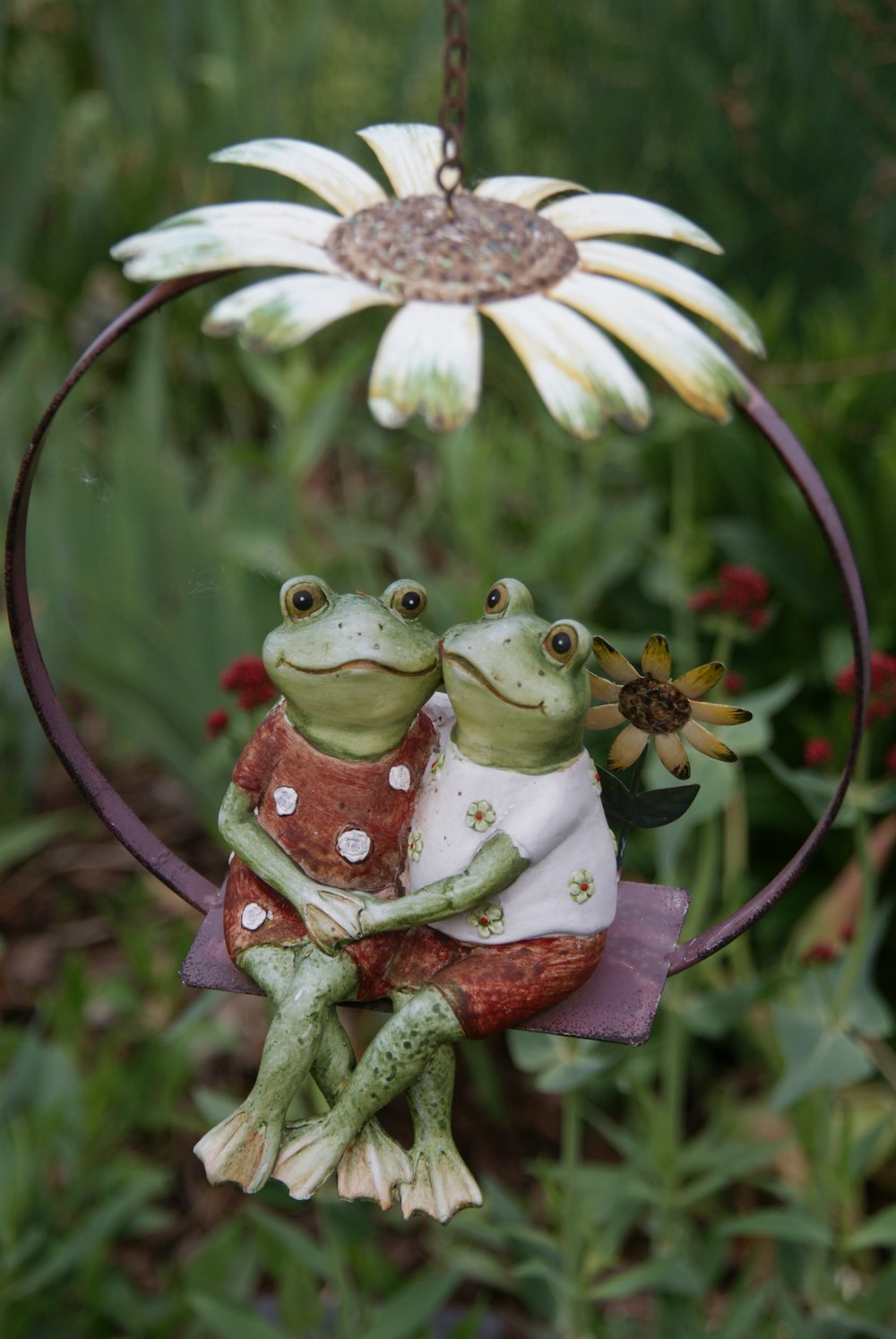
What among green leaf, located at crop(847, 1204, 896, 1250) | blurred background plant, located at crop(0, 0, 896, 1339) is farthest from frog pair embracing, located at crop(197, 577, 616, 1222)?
green leaf, located at crop(847, 1204, 896, 1250)

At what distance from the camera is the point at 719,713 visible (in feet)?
2.60

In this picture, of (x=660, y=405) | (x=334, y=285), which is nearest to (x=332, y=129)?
(x=660, y=405)

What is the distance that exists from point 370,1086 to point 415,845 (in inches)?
5.1

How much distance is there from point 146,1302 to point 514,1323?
42 cm

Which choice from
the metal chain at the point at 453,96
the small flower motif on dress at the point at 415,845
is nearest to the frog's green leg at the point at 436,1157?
the small flower motif on dress at the point at 415,845

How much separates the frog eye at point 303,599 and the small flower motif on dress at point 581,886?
0.20 metres

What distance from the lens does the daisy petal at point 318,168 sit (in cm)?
77

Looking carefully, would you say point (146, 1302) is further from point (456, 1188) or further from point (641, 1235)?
point (456, 1188)

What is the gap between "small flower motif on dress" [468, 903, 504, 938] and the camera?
776 mm

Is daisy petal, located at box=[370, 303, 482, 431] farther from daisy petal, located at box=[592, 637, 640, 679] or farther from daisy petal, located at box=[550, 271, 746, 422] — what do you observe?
daisy petal, located at box=[592, 637, 640, 679]

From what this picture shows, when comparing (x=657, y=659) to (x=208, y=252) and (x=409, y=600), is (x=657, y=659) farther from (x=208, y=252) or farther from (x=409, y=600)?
(x=208, y=252)

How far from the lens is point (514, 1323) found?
1624 mm

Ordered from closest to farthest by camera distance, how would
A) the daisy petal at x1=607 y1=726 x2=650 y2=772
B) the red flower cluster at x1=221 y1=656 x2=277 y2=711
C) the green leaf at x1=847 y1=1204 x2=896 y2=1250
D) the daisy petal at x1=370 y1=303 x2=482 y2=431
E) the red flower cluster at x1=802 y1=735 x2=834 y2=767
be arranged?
the daisy petal at x1=370 y1=303 x2=482 y2=431 < the daisy petal at x1=607 y1=726 x2=650 y2=772 < the red flower cluster at x1=221 y1=656 x2=277 y2=711 < the red flower cluster at x1=802 y1=735 x2=834 y2=767 < the green leaf at x1=847 y1=1204 x2=896 y2=1250

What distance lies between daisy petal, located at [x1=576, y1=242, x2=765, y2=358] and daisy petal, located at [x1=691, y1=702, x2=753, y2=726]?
192 millimetres
